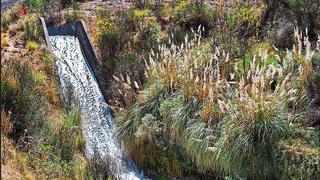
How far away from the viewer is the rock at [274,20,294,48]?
9.51 m

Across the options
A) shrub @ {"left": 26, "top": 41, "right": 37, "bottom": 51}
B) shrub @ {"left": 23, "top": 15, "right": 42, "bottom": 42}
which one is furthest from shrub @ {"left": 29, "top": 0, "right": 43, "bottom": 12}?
shrub @ {"left": 26, "top": 41, "right": 37, "bottom": 51}

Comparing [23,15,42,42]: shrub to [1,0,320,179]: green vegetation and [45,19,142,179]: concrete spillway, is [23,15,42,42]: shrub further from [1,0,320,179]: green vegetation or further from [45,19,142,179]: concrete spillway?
[45,19,142,179]: concrete spillway

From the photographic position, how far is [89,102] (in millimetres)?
9352

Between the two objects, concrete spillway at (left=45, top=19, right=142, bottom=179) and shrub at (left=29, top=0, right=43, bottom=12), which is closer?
concrete spillway at (left=45, top=19, right=142, bottom=179)

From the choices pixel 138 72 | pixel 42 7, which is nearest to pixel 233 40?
pixel 138 72

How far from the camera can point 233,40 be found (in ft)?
31.4

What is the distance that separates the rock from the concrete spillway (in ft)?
12.0

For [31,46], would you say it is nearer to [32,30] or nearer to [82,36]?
[32,30]

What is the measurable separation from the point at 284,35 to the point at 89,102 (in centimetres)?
412

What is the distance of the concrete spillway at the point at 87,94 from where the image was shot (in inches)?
323

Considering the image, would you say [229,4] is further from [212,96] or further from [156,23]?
[212,96]

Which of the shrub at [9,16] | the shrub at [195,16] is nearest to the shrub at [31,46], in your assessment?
the shrub at [9,16]

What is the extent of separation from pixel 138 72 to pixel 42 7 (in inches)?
158

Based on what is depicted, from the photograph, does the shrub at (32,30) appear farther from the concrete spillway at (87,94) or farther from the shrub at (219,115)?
the shrub at (219,115)
